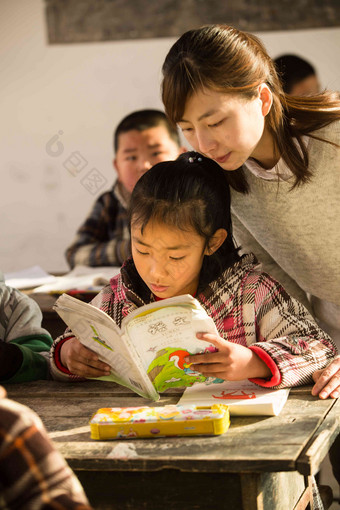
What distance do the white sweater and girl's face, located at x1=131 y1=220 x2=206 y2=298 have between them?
26 centimetres

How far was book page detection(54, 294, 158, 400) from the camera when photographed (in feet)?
4.53

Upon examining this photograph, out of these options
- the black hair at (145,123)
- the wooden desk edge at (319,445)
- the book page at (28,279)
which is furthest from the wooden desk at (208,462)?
the black hair at (145,123)

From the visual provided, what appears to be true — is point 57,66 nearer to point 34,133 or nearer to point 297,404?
point 34,133

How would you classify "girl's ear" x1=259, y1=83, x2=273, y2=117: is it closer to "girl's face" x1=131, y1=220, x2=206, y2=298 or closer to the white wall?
"girl's face" x1=131, y1=220, x2=206, y2=298

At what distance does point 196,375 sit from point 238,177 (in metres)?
0.55

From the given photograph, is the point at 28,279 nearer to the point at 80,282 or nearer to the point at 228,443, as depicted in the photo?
the point at 80,282

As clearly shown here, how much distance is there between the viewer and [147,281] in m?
1.61

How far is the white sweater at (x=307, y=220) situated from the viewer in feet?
5.65

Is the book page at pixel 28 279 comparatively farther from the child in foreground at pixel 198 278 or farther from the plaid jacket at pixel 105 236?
the child in foreground at pixel 198 278

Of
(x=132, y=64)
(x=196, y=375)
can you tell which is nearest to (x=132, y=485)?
Result: (x=196, y=375)

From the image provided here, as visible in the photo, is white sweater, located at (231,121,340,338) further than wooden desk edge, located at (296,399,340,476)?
Yes

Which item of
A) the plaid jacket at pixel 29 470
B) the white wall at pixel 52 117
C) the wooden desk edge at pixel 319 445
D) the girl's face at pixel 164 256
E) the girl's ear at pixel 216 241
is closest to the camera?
the plaid jacket at pixel 29 470

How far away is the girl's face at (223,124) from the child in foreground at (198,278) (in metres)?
0.11

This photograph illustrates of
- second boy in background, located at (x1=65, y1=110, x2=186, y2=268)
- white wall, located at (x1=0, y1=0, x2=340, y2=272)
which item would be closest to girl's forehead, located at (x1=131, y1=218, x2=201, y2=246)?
second boy in background, located at (x1=65, y1=110, x2=186, y2=268)
